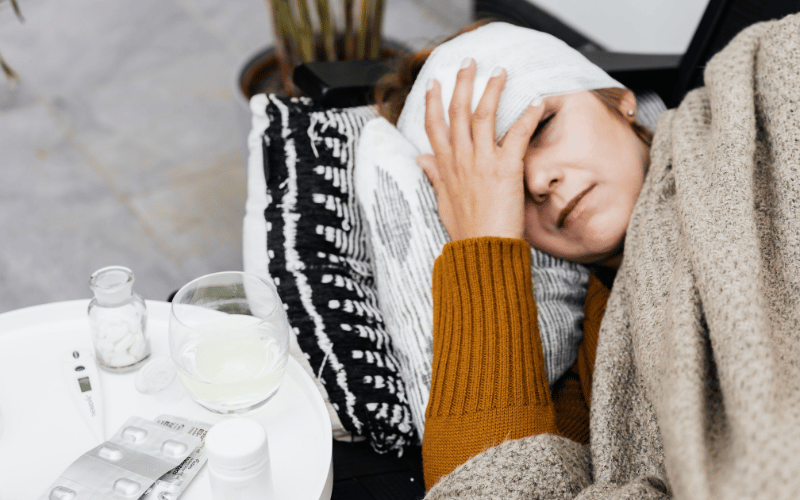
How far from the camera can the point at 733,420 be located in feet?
1.65

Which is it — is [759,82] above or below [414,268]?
above

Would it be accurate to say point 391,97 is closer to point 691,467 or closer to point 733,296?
point 733,296

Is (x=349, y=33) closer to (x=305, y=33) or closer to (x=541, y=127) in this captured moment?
(x=305, y=33)

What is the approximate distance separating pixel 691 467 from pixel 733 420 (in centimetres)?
5

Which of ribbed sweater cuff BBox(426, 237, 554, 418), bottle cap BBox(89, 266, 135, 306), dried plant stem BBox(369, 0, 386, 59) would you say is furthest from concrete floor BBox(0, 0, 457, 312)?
bottle cap BBox(89, 266, 135, 306)

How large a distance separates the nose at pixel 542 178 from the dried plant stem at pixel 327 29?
72 cm

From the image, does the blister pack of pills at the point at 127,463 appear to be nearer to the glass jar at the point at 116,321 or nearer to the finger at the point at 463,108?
the glass jar at the point at 116,321

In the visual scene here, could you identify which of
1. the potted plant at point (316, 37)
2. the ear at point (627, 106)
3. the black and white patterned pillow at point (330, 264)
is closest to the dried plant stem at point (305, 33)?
the potted plant at point (316, 37)

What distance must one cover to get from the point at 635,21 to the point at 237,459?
1867 millimetres

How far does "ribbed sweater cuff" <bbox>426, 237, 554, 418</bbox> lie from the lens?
2.56 feet

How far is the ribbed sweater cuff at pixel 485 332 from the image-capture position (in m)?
0.78

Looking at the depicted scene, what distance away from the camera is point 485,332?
0.80 meters


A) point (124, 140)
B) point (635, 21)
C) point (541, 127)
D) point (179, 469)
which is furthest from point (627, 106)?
point (124, 140)

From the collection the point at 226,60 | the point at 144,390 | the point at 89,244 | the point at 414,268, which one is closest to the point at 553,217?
the point at 414,268
